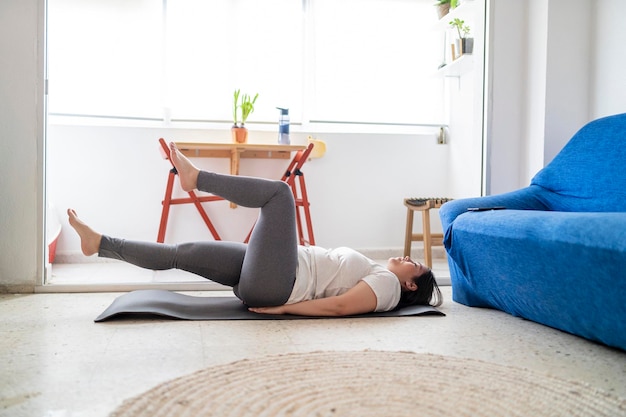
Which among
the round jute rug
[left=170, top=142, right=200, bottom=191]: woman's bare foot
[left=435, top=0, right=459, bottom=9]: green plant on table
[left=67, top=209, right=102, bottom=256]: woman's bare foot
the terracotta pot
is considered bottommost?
the round jute rug

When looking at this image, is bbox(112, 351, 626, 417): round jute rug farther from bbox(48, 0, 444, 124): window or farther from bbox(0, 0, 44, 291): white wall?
bbox(48, 0, 444, 124): window

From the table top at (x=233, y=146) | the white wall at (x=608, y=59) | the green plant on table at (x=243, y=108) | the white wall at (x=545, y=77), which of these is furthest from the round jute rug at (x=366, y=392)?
the green plant on table at (x=243, y=108)

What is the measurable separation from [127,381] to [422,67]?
12.6ft

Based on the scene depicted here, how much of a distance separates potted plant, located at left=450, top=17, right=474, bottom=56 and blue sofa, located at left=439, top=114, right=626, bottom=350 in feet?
5.02

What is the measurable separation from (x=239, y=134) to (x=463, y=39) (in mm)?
1657

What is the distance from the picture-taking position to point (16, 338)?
1.93 m

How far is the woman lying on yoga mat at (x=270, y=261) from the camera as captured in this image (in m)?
2.19

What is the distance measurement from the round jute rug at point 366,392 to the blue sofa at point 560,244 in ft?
1.35

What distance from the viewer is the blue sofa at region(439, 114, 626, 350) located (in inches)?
69.4

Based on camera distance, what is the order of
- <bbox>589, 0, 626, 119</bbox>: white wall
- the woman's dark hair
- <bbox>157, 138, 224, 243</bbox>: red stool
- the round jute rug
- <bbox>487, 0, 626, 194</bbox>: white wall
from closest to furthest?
the round jute rug < the woman's dark hair < <bbox>589, 0, 626, 119</bbox>: white wall < <bbox>487, 0, 626, 194</bbox>: white wall < <bbox>157, 138, 224, 243</bbox>: red stool

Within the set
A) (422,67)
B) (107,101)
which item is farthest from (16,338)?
(422,67)

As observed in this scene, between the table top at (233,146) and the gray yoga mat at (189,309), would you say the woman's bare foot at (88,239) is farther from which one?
the table top at (233,146)

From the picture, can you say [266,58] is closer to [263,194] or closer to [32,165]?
[32,165]

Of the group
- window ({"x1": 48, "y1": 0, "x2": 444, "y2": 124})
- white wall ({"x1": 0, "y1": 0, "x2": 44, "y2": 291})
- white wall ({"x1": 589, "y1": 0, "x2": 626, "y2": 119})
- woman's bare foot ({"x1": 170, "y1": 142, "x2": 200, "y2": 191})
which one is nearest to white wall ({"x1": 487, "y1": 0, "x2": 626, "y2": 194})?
white wall ({"x1": 589, "y1": 0, "x2": 626, "y2": 119})
